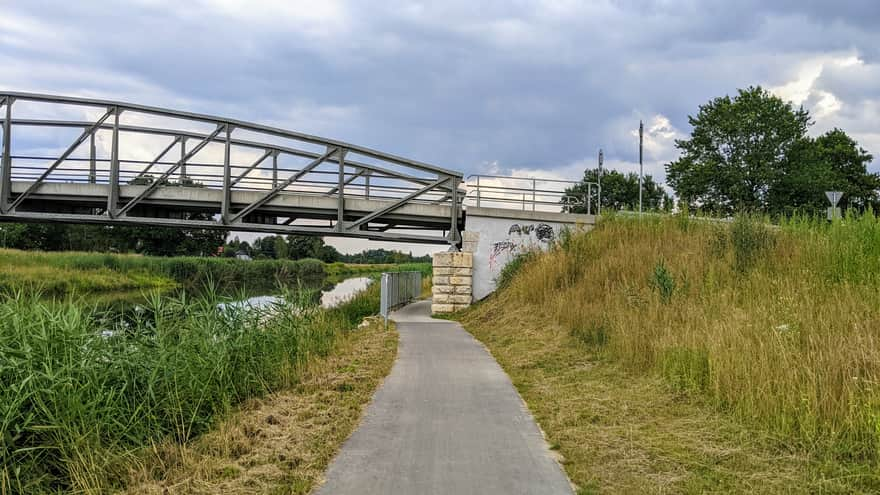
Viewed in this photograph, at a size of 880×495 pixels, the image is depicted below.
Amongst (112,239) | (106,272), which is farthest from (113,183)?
(112,239)

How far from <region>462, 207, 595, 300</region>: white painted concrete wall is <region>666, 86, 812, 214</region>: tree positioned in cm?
2494

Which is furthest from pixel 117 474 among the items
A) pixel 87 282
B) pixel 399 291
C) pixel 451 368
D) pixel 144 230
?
pixel 144 230

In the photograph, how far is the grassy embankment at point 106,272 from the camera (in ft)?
117

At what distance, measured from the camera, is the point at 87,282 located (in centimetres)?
3900

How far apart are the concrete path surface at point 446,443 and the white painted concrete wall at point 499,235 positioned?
12.7 metres

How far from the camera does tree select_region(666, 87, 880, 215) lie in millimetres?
43031

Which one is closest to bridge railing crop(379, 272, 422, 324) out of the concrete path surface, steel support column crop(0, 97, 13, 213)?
the concrete path surface

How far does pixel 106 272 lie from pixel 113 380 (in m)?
40.0

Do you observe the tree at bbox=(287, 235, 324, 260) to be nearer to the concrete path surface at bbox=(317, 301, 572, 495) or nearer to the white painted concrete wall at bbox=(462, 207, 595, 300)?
the white painted concrete wall at bbox=(462, 207, 595, 300)

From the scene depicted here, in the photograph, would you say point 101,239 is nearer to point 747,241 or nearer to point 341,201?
point 341,201

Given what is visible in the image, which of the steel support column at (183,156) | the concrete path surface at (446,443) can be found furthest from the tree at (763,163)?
the concrete path surface at (446,443)

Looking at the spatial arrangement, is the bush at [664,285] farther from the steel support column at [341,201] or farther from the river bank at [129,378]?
the steel support column at [341,201]

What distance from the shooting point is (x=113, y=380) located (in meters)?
7.41

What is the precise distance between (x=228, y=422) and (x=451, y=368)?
441 cm
